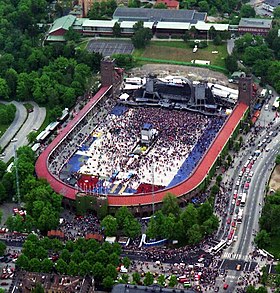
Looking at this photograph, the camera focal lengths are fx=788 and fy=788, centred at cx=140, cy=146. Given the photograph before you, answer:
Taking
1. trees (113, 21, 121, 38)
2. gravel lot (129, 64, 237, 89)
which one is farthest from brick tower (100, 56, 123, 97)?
trees (113, 21, 121, 38)

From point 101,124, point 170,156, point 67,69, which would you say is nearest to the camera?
point 170,156

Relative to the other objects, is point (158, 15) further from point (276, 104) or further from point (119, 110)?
point (276, 104)

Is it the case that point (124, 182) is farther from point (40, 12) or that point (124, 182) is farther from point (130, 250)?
point (40, 12)

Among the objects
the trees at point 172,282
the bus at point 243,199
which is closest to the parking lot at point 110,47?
the bus at point 243,199

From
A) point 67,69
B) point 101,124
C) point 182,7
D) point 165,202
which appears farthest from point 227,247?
point 182,7

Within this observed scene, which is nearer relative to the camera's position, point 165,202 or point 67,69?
point 165,202

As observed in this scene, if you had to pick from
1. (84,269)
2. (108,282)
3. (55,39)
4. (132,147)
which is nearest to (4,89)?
(55,39)

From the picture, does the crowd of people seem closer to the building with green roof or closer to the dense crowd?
the dense crowd
